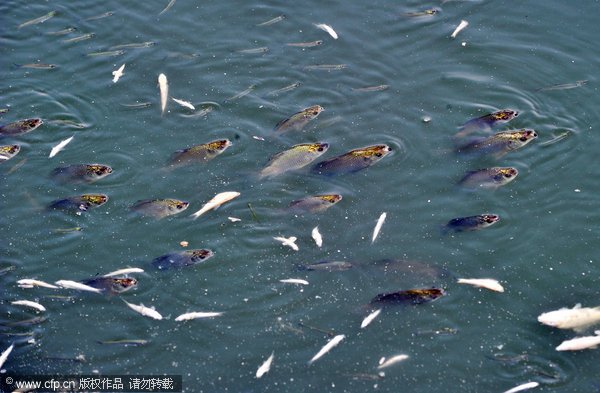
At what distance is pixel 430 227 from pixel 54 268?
3777 millimetres

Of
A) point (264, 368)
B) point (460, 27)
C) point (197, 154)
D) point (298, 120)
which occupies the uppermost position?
point (460, 27)

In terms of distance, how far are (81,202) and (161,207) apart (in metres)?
0.86

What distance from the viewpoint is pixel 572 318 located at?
21.4 ft

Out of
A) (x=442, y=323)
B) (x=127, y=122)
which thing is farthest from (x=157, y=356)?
(x=127, y=122)

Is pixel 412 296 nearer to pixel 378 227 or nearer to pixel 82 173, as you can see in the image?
pixel 378 227

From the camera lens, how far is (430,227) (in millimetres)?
7465

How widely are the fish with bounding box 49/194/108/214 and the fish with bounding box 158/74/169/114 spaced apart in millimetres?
1524

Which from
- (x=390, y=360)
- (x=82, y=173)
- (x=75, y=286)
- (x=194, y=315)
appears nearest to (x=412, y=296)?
(x=390, y=360)

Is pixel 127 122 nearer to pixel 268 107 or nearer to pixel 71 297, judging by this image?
pixel 268 107

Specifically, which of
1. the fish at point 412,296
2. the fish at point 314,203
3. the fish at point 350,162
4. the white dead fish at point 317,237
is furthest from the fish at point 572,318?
the fish at point 350,162

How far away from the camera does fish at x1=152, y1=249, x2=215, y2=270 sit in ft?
23.7

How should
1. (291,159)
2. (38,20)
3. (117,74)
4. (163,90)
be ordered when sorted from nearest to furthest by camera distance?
(291,159), (163,90), (117,74), (38,20)

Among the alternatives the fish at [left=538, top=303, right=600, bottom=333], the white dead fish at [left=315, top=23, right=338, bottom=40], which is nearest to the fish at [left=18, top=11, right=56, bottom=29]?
the white dead fish at [left=315, top=23, right=338, bottom=40]

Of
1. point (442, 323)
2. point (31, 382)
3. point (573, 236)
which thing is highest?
point (573, 236)
